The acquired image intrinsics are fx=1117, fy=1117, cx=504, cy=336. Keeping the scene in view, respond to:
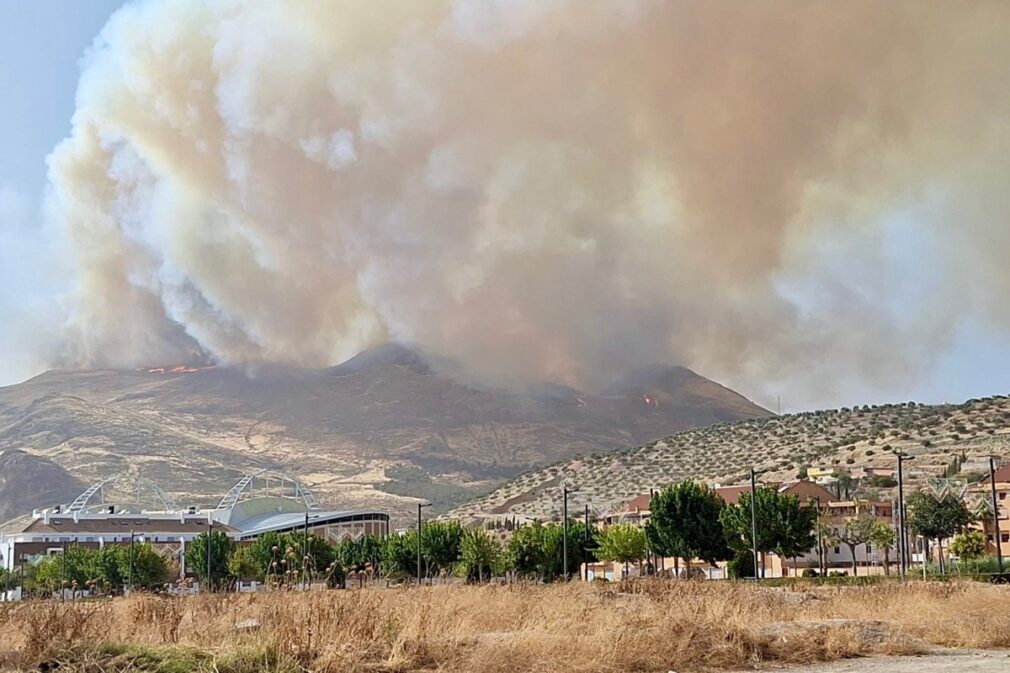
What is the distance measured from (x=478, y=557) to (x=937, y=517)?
29433mm

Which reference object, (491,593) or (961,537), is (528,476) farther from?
(491,593)

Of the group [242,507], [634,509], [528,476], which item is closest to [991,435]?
[634,509]

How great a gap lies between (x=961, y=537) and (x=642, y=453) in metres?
95.6

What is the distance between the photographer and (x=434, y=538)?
271ft

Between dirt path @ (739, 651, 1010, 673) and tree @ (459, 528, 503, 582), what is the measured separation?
56.9 meters

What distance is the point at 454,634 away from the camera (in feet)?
49.5

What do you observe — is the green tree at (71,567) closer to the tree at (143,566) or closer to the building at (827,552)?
the tree at (143,566)

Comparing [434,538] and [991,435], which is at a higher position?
[991,435]

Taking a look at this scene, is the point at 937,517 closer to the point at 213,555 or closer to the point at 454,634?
the point at 213,555

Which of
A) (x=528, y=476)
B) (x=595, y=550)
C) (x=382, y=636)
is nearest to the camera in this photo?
(x=382, y=636)

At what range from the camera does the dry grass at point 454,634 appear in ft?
41.3

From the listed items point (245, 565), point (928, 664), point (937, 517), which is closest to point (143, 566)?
point (245, 565)

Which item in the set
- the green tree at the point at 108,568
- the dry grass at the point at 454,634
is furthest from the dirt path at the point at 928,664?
the green tree at the point at 108,568

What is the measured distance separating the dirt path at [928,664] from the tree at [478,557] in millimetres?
56891
